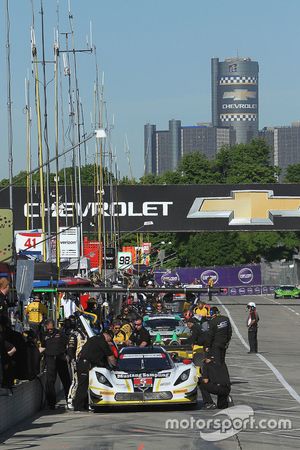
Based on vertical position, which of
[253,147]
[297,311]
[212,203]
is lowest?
[297,311]

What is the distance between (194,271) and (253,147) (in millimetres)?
43736

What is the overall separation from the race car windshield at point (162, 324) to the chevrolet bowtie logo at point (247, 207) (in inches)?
1423

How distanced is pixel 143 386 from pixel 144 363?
0.97m

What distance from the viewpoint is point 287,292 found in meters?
97.6

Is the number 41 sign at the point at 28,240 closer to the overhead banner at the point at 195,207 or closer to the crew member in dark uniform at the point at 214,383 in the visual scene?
the crew member in dark uniform at the point at 214,383

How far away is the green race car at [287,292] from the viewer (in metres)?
97.4

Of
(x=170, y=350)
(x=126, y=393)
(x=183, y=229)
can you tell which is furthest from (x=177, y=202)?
(x=126, y=393)

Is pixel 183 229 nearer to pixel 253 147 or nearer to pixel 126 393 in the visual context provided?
pixel 126 393

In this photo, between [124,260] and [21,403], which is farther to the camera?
[124,260]

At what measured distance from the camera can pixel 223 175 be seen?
14712 cm

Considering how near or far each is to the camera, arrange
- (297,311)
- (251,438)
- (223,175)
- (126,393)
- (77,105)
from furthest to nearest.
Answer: (223,175), (297,311), (77,105), (126,393), (251,438)

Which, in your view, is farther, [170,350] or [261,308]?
[261,308]

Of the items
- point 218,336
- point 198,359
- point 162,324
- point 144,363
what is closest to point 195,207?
point 162,324

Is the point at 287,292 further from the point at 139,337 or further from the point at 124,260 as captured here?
the point at 139,337
